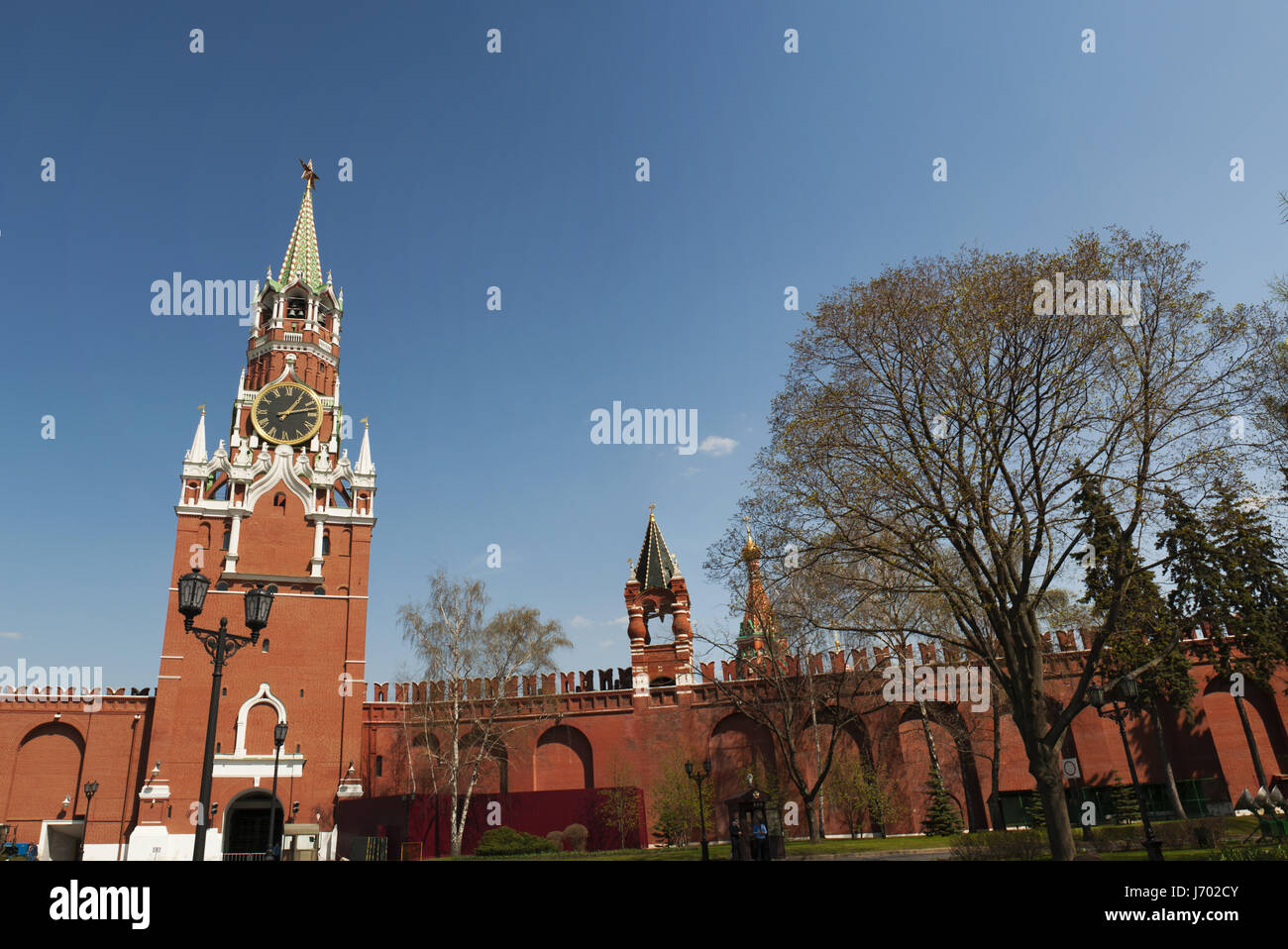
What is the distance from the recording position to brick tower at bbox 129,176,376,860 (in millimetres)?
37688

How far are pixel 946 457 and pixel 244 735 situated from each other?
35999mm

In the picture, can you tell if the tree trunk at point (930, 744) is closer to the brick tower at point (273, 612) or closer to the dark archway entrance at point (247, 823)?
the brick tower at point (273, 612)

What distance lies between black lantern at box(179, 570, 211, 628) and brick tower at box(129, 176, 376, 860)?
76.9ft

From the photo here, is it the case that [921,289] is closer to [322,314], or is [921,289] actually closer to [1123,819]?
[1123,819]

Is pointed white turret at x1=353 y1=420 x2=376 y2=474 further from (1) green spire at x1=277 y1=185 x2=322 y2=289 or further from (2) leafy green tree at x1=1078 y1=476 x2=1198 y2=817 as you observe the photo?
(2) leafy green tree at x1=1078 y1=476 x2=1198 y2=817

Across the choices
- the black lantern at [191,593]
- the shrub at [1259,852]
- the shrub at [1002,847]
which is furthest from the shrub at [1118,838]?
the black lantern at [191,593]

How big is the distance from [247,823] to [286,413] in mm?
22622

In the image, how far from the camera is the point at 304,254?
178 feet

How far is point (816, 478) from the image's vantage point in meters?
18.8

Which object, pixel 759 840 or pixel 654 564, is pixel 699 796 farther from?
pixel 654 564

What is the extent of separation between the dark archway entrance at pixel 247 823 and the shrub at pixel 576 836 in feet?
47.6

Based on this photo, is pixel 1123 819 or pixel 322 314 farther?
pixel 322 314
